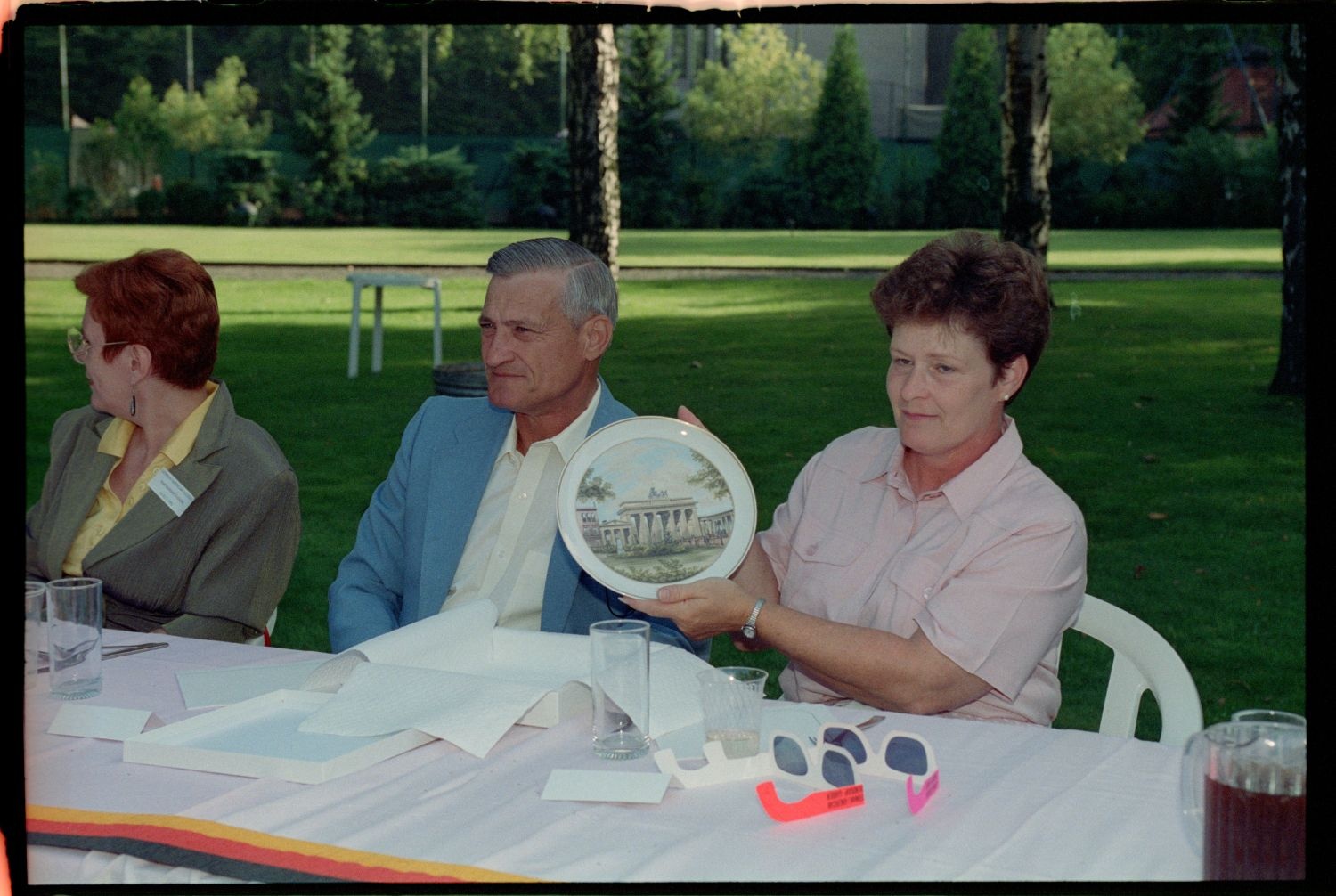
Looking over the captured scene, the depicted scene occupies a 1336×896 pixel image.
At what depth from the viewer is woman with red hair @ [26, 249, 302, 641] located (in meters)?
3.29

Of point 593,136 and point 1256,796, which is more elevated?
point 593,136

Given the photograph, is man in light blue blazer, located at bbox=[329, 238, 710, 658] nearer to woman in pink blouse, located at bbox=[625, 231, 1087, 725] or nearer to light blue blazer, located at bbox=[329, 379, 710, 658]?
light blue blazer, located at bbox=[329, 379, 710, 658]

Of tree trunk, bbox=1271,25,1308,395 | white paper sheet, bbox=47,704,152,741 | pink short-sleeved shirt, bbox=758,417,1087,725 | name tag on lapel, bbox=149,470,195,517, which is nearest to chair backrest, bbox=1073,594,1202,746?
pink short-sleeved shirt, bbox=758,417,1087,725

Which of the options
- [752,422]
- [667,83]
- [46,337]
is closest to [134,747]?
[752,422]

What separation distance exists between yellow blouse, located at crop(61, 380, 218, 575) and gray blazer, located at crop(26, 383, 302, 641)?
7cm

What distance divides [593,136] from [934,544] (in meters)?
6.39

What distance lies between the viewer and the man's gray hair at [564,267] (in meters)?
3.23

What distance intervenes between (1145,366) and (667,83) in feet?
84.4

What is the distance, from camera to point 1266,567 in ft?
21.9

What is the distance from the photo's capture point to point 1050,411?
10.4m

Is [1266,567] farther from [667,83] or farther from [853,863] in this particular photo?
[667,83]

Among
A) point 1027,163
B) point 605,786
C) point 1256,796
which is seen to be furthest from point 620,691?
point 1027,163

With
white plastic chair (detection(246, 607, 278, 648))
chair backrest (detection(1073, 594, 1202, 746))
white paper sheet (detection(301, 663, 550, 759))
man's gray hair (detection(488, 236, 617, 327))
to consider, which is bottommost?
white plastic chair (detection(246, 607, 278, 648))

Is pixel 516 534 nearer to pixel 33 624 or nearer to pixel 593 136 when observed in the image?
pixel 33 624
